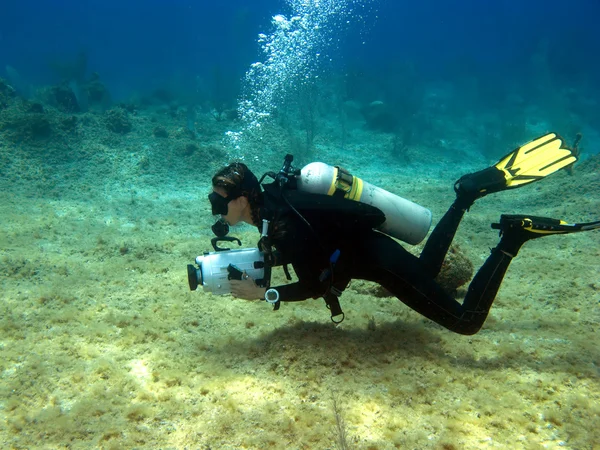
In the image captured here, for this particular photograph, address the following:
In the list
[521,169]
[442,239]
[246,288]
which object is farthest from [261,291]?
[521,169]

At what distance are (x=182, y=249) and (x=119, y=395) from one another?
333 centimetres

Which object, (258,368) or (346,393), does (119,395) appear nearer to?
(258,368)

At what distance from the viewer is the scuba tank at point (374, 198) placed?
3109 millimetres

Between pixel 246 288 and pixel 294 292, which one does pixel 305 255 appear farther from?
pixel 246 288

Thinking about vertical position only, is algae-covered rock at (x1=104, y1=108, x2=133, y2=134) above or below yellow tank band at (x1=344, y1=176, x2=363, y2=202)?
above

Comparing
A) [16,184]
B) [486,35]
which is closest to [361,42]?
[486,35]

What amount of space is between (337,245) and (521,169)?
2.11 meters

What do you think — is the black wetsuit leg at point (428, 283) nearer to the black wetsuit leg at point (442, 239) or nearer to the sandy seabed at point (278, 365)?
the sandy seabed at point (278, 365)

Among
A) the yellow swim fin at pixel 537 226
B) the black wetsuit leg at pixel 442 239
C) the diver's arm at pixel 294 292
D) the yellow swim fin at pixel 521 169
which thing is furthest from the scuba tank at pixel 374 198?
the diver's arm at pixel 294 292

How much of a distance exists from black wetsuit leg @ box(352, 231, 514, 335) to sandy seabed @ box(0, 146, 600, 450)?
9.8 inches

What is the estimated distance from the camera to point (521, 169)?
346 cm

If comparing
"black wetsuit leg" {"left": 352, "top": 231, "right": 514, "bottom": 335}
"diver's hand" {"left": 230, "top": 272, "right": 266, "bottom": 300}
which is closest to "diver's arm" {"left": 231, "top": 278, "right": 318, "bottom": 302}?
"diver's hand" {"left": 230, "top": 272, "right": 266, "bottom": 300}

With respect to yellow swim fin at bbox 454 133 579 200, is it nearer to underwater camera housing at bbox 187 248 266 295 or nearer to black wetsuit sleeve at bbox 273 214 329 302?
black wetsuit sleeve at bbox 273 214 329 302

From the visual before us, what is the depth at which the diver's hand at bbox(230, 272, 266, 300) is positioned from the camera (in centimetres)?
283
